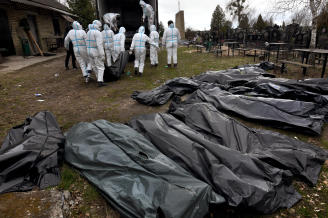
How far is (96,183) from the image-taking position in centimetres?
203

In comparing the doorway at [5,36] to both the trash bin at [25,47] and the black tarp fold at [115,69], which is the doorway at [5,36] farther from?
the black tarp fold at [115,69]

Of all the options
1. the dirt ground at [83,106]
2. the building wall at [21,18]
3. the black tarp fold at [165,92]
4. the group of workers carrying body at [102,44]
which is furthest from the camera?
the building wall at [21,18]

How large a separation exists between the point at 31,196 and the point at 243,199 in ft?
6.35

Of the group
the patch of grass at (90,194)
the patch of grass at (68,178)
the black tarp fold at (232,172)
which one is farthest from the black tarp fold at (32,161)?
the black tarp fold at (232,172)

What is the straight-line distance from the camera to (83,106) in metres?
4.59

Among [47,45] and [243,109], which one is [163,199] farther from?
[47,45]

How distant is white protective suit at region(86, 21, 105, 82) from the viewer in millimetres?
5652

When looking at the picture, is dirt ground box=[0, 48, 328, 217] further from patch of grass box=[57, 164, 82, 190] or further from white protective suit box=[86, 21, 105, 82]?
white protective suit box=[86, 21, 105, 82]

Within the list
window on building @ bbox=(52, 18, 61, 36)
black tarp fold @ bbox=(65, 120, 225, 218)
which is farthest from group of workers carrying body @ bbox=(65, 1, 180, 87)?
window on building @ bbox=(52, 18, 61, 36)

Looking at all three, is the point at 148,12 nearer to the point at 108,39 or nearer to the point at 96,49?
the point at 108,39

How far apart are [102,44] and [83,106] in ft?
7.04

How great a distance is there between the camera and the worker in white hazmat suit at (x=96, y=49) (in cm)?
565

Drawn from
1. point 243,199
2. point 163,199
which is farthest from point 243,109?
point 163,199

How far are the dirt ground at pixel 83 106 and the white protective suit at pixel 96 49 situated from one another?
56 centimetres
